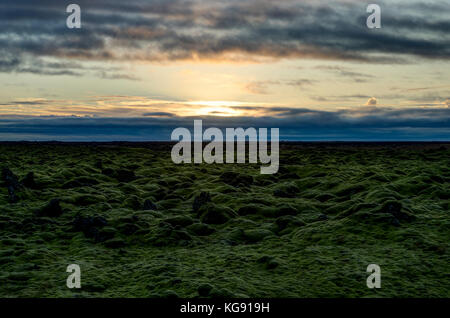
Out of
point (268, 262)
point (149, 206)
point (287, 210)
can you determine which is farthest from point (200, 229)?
point (287, 210)

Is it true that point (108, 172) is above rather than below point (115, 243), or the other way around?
above

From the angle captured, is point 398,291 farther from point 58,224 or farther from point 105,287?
point 58,224

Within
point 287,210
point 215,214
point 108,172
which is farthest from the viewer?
point 108,172

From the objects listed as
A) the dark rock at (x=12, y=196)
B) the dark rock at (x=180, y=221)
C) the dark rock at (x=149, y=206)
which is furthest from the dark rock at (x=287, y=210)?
the dark rock at (x=12, y=196)

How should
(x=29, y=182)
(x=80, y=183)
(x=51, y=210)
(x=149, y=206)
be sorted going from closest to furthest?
(x=51, y=210) → (x=149, y=206) → (x=29, y=182) → (x=80, y=183)

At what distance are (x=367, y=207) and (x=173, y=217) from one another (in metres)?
9.84

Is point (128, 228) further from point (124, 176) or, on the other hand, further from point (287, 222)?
point (124, 176)

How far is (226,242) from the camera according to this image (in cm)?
1658

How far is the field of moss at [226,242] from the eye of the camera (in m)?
11.7

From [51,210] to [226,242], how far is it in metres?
10.2

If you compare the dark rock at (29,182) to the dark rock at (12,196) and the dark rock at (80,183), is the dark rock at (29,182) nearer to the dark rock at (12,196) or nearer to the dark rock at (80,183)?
the dark rock at (80,183)

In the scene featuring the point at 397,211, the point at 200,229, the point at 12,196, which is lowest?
the point at 200,229
